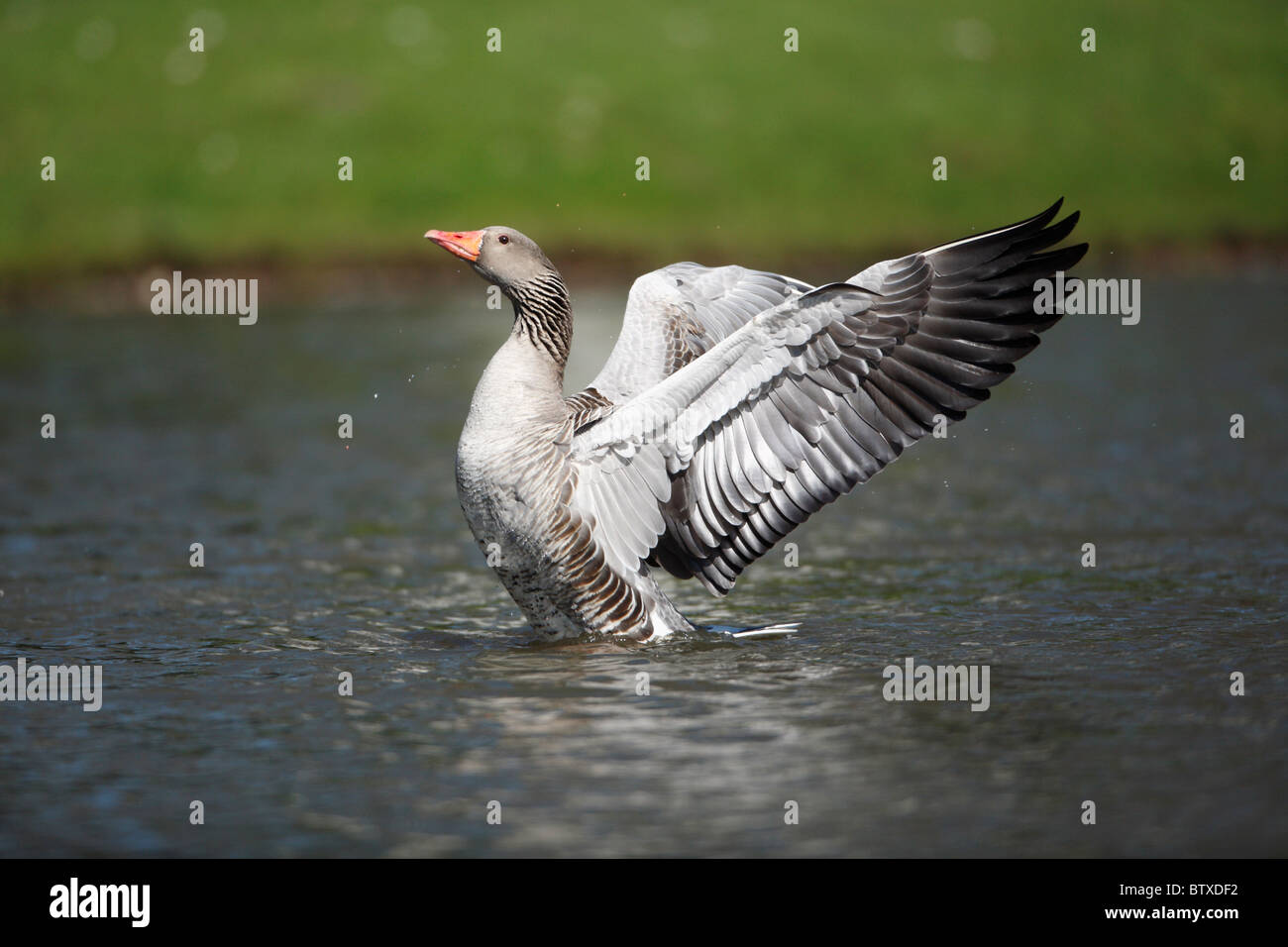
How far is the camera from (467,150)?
38.9m

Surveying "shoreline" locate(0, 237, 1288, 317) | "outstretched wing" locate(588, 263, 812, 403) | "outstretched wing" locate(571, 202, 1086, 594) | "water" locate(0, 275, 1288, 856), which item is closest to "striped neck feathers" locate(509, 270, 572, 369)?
"outstretched wing" locate(588, 263, 812, 403)

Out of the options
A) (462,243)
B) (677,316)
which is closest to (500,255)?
(462,243)

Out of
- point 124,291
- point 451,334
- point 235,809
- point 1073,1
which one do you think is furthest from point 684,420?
point 1073,1

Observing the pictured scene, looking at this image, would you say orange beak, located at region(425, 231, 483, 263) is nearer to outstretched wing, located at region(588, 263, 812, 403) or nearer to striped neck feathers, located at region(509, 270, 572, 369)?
striped neck feathers, located at region(509, 270, 572, 369)

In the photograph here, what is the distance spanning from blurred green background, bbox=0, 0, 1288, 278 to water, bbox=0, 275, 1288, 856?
18446 mm

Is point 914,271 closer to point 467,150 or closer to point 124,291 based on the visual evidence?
point 124,291

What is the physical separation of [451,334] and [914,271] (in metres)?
21.1

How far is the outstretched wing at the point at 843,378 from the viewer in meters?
8.30

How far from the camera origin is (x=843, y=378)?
853 cm

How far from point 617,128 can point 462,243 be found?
103ft

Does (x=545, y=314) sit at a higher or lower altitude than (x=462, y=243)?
lower

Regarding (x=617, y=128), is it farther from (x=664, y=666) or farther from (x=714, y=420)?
(x=664, y=666)

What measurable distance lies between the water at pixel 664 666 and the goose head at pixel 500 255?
229cm

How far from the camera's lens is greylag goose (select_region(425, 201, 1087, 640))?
8.40m
